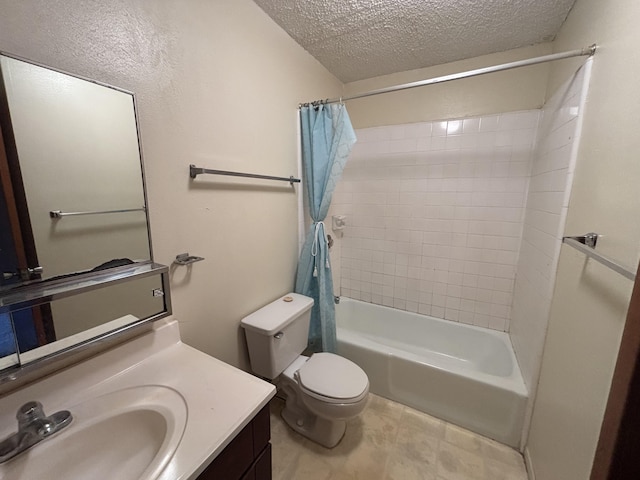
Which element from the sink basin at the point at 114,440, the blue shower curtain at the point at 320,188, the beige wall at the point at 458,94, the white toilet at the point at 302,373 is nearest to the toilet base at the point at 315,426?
the white toilet at the point at 302,373

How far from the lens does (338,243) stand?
8.23ft

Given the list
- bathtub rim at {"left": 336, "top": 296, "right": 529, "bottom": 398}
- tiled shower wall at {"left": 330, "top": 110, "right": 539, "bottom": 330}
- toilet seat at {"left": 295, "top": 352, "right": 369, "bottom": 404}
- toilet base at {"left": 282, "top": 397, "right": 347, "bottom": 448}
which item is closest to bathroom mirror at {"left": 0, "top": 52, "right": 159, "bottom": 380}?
toilet seat at {"left": 295, "top": 352, "right": 369, "bottom": 404}

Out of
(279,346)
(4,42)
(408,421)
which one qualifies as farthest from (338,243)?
(4,42)

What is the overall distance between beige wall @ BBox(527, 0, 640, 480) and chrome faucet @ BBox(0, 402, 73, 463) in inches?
61.0

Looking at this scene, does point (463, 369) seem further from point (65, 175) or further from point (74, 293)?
point (65, 175)

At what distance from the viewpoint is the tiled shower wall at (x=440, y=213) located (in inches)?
74.5

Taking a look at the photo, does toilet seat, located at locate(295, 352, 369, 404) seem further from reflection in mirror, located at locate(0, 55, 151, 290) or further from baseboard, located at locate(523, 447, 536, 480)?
reflection in mirror, located at locate(0, 55, 151, 290)

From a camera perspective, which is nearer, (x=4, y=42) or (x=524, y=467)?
(x=4, y=42)

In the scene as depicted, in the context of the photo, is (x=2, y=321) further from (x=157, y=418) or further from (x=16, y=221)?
(x=157, y=418)

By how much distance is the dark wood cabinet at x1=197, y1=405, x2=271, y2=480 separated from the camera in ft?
2.29

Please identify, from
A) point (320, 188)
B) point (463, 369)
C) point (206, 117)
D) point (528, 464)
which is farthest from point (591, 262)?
point (206, 117)

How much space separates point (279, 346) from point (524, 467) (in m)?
1.46

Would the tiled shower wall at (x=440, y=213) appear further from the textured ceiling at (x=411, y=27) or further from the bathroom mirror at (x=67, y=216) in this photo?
the bathroom mirror at (x=67, y=216)

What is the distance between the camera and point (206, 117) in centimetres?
117
